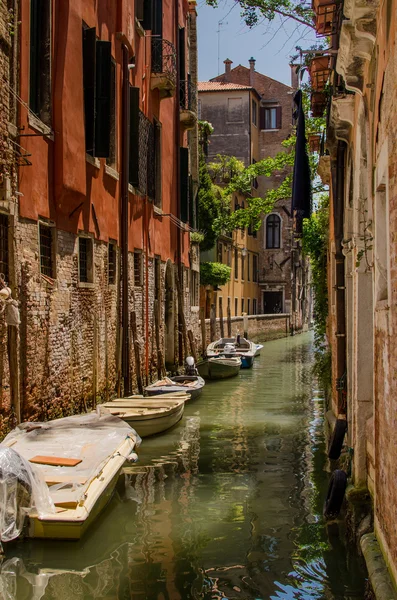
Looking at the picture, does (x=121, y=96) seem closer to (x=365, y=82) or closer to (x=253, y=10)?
(x=253, y=10)

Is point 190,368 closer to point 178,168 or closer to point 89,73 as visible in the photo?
point 178,168

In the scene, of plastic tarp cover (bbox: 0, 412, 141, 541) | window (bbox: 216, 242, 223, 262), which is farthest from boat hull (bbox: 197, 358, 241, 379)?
window (bbox: 216, 242, 223, 262)

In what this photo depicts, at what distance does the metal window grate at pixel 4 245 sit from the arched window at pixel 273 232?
135 ft

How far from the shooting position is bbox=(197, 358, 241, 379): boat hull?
852 inches

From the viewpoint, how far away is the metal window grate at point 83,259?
40.0 ft

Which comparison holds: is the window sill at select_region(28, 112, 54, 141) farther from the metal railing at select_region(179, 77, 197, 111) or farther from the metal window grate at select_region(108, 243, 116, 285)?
the metal railing at select_region(179, 77, 197, 111)

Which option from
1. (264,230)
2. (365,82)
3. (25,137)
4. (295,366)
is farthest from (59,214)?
(264,230)

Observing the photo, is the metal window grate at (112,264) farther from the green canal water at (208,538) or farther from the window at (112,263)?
the green canal water at (208,538)

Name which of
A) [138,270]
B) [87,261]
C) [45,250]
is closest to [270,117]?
[138,270]

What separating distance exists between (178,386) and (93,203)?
15.1 ft

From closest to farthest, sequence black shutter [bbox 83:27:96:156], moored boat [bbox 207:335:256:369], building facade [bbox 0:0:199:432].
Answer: building facade [bbox 0:0:199:432] → black shutter [bbox 83:27:96:156] → moored boat [bbox 207:335:256:369]

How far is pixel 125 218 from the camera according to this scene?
14.4m

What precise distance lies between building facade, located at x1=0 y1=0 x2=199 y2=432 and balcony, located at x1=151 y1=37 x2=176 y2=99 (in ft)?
0.12

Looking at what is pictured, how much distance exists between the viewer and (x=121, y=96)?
47.1ft
